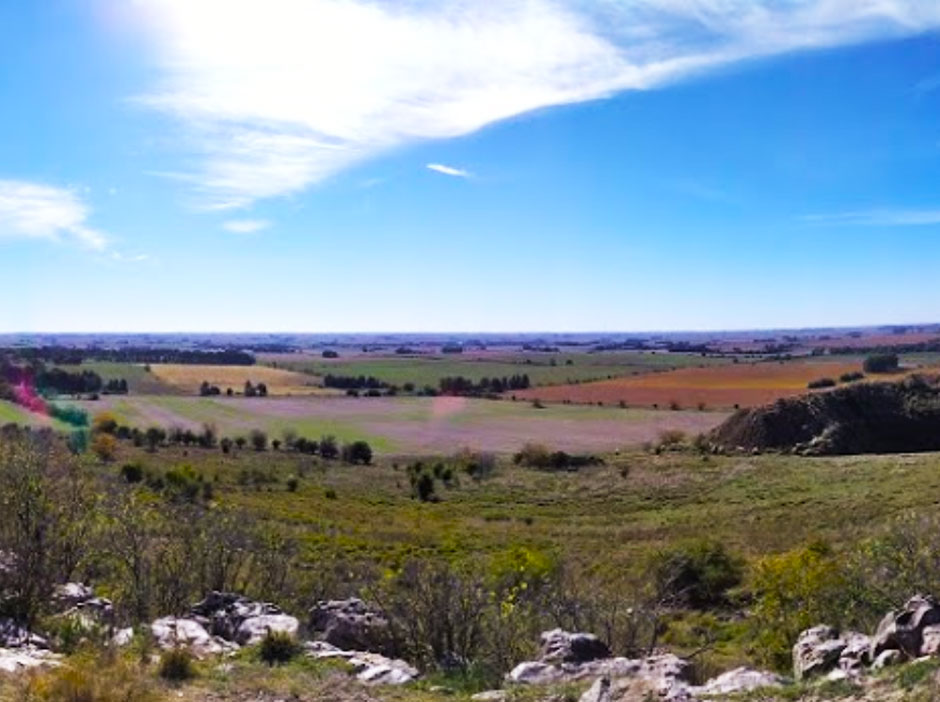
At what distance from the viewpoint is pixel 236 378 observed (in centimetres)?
15512

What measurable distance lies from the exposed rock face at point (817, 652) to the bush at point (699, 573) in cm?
1344

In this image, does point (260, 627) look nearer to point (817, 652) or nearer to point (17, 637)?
point (17, 637)

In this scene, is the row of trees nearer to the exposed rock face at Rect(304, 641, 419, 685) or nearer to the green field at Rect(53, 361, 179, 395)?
Answer: the green field at Rect(53, 361, 179, 395)

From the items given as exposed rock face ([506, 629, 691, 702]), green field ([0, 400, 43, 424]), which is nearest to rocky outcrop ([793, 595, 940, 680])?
exposed rock face ([506, 629, 691, 702])

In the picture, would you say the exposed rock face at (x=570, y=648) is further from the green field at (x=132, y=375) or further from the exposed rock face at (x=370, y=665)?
the green field at (x=132, y=375)

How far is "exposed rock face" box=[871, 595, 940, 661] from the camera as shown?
1152 centimetres

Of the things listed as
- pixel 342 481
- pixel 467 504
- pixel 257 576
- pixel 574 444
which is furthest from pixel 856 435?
pixel 257 576

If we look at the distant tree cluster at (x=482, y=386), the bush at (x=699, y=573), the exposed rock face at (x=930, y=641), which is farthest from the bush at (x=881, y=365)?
the exposed rock face at (x=930, y=641)

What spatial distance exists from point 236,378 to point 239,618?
144405 millimetres

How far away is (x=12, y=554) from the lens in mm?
15273

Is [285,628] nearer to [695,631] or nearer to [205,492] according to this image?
[695,631]

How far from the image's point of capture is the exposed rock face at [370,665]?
1268cm

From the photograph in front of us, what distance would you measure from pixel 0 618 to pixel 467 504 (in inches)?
1864

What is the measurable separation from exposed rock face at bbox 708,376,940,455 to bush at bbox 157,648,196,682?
73.1m
